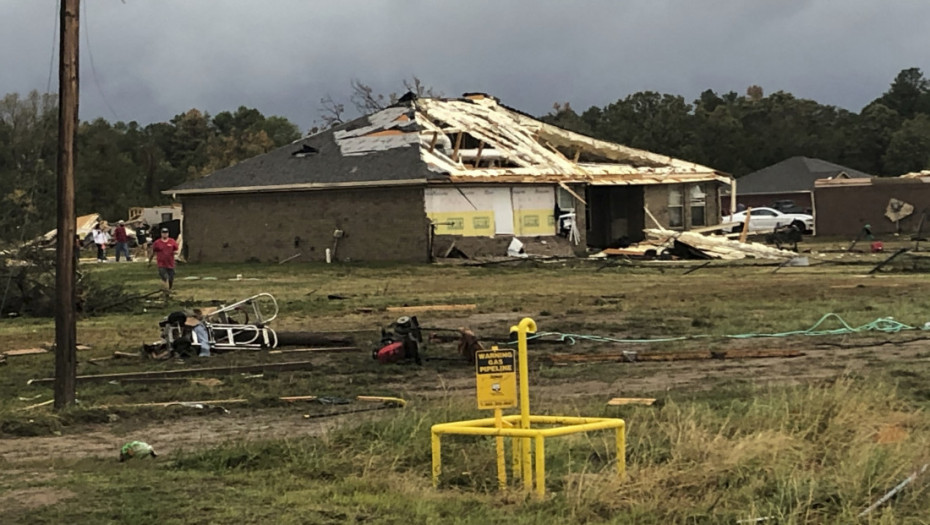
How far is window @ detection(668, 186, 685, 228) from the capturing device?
161 ft

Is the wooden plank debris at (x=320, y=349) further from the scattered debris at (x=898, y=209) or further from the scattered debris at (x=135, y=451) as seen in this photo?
the scattered debris at (x=898, y=209)

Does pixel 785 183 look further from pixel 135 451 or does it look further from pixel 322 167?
pixel 135 451

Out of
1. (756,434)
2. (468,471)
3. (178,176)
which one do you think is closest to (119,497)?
(468,471)

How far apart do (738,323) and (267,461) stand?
38.9 feet

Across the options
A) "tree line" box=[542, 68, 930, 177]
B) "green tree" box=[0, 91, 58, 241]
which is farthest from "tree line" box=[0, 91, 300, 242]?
"tree line" box=[542, 68, 930, 177]

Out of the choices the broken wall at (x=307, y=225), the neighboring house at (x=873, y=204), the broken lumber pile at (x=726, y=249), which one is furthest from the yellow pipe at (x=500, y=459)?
the neighboring house at (x=873, y=204)

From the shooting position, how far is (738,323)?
1998 centimetres

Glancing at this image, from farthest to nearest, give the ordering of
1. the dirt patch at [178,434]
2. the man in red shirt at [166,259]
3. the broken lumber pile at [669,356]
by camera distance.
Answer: the man in red shirt at [166,259], the broken lumber pile at [669,356], the dirt patch at [178,434]

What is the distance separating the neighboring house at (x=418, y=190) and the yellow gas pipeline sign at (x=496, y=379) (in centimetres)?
3084

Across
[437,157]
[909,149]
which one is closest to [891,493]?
[437,157]

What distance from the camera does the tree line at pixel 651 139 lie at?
274 ft

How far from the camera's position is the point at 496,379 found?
27.9 ft

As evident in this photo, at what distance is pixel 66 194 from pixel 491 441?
536cm

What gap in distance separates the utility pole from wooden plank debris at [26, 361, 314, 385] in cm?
229
